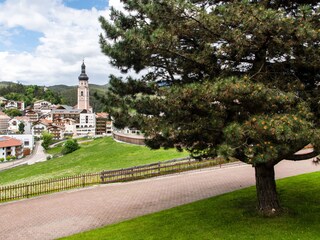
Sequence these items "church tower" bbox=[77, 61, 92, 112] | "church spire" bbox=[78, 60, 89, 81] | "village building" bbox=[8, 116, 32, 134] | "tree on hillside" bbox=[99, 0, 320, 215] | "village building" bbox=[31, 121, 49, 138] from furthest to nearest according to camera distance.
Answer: "church spire" bbox=[78, 60, 89, 81], "church tower" bbox=[77, 61, 92, 112], "village building" bbox=[8, 116, 32, 134], "village building" bbox=[31, 121, 49, 138], "tree on hillside" bbox=[99, 0, 320, 215]

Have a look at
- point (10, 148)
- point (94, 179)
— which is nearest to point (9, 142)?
point (10, 148)

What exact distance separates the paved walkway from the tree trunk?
4.49 meters

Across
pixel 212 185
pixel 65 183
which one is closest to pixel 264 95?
pixel 212 185

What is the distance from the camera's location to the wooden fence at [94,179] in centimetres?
1725

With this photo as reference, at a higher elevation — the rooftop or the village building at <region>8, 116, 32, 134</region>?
the village building at <region>8, 116, 32, 134</region>

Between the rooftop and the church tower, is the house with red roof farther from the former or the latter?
the church tower

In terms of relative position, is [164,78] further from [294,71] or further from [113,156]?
[113,156]

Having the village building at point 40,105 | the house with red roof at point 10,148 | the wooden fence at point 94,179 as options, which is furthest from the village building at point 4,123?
the wooden fence at point 94,179

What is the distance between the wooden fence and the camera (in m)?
17.2

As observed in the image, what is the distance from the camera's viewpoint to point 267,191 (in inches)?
384

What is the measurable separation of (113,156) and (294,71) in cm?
3133

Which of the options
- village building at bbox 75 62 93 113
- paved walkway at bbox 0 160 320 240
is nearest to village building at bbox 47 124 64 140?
village building at bbox 75 62 93 113

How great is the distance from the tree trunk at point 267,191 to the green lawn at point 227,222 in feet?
0.96

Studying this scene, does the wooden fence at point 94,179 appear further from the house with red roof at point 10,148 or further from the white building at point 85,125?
the white building at point 85,125
